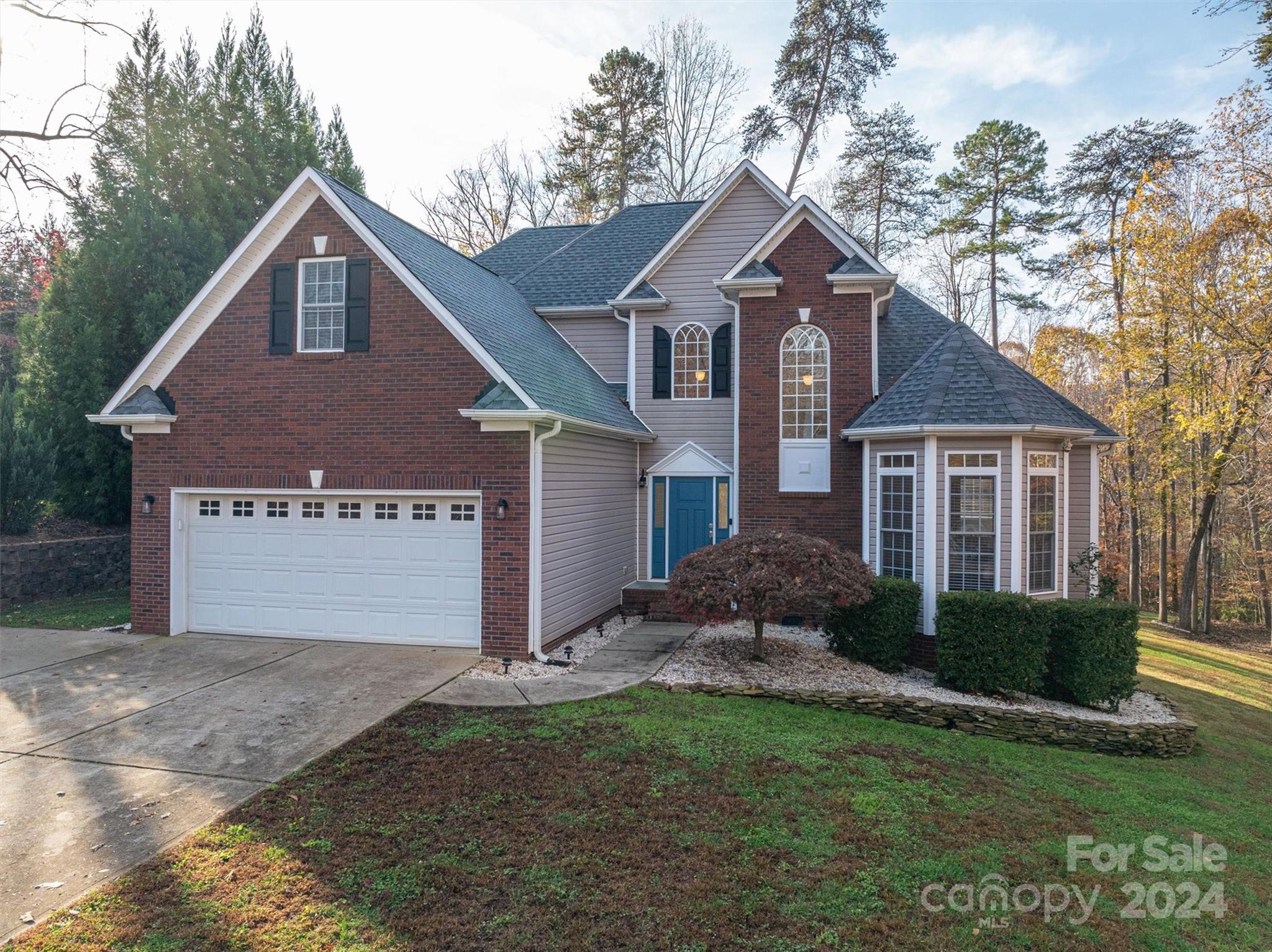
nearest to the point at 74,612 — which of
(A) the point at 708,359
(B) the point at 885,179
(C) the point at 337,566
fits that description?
(C) the point at 337,566

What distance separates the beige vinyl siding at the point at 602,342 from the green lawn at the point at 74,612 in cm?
934

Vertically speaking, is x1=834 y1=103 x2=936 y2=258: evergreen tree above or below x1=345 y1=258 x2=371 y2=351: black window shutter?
above

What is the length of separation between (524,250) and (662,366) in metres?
5.81

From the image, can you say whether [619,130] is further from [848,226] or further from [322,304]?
[322,304]

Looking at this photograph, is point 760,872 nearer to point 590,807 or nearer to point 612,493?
point 590,807

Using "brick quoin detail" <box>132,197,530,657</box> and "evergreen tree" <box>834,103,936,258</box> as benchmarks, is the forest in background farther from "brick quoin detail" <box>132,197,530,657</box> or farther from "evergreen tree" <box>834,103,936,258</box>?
"brick quoin detail" <box>132,197,530,657</box>

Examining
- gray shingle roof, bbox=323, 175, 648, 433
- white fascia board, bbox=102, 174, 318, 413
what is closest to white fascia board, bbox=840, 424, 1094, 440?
gray shingle roof, bbox=323, 175, 648, 433

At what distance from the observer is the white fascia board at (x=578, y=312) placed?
44.4 feet

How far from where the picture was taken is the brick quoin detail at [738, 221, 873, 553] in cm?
1166

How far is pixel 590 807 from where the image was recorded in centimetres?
501

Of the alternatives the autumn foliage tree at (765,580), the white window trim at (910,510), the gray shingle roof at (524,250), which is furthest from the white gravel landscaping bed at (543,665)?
the gray shingle roof at (524,250)

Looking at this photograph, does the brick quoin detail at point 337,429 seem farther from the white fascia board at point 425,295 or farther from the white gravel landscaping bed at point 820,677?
the white gravel landscaping bed at point 820,677

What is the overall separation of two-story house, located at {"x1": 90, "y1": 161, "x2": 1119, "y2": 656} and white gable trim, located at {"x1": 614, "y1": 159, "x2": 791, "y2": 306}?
5.30ft

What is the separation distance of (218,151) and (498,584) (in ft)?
55.2
